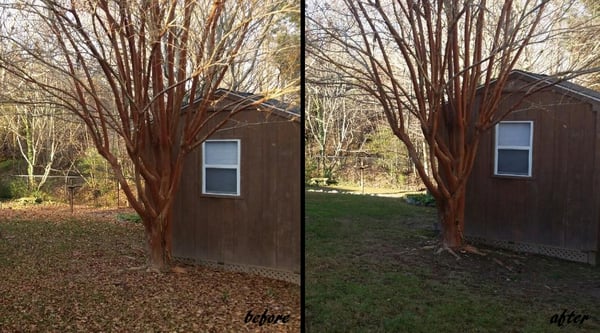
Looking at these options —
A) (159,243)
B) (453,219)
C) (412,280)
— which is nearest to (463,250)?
(453,219)

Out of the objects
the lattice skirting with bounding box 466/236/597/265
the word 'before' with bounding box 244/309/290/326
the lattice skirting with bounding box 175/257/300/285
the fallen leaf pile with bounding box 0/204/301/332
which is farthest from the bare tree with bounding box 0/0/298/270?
the lattice skirting with bounding box 466/236/597/265

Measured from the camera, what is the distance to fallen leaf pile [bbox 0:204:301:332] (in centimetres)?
227

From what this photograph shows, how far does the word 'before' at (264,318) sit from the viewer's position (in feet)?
7.57

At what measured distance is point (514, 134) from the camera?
2.15 metres

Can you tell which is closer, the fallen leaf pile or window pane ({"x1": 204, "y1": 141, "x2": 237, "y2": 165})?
the fallen leaf pile

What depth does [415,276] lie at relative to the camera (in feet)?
7.48

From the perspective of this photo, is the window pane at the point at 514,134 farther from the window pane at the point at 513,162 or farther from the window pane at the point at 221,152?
the window pane at the point at 221,152

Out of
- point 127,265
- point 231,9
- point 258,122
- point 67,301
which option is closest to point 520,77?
point 258,122

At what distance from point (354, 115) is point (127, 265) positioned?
5.00 ft

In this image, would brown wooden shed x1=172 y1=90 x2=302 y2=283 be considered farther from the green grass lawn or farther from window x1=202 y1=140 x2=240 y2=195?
the green grass lawn

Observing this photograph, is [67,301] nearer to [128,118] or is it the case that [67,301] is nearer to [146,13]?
[128,118]

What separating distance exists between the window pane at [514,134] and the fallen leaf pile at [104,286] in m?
1.27

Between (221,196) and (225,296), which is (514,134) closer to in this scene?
(221,196)

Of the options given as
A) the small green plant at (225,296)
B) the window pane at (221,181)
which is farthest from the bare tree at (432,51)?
the small green plant at (225,296)
